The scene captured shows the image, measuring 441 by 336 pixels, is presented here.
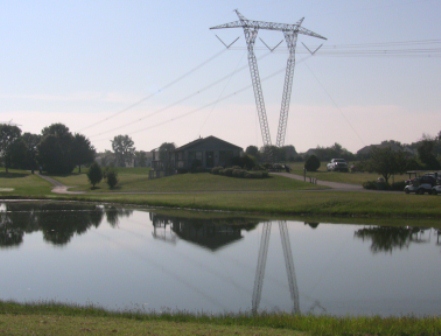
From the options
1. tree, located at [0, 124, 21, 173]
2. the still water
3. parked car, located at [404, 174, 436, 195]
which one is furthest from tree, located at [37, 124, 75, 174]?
parked car, located at [404, 174, 436, 195]

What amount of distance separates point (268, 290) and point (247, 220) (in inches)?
900

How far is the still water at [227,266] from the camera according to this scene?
1734 cm

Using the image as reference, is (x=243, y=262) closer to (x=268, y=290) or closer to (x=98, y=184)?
(x=268, y=290)

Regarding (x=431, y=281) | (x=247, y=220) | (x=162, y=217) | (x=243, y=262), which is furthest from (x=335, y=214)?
(x=431, y=281)

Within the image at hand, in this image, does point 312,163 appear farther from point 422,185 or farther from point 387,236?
point 387,236

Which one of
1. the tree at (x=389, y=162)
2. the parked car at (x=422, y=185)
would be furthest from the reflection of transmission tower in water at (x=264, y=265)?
the tree at (x=389, y=162)

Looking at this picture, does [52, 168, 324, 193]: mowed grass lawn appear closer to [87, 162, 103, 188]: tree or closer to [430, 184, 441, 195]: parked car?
[87, 162, 103, 188]: tree

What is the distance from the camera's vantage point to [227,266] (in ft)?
76.4

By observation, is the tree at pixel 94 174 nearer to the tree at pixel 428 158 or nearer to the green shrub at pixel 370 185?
the green shrub at pixel 370 185

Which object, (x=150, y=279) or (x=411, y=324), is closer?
(x=411, y=324)

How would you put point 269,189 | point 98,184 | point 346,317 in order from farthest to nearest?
point 98,184, point 269,189, point 346,317

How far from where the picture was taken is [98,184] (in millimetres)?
94438

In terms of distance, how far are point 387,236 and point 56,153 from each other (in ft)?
383

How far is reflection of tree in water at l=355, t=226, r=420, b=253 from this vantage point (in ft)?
92.4
